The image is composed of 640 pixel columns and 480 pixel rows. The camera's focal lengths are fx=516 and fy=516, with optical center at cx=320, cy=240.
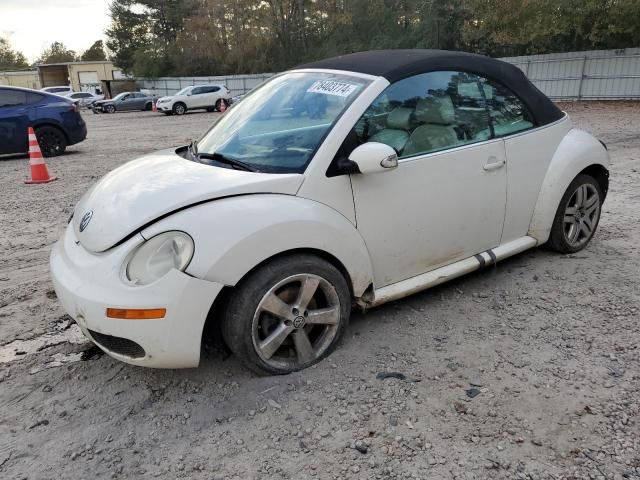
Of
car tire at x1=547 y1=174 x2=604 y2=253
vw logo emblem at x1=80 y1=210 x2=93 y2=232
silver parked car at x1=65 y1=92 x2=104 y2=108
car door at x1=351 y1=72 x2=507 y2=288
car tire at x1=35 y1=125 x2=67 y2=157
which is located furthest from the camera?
silver parked car at x1=65 y1=92 x2=104 y2=108

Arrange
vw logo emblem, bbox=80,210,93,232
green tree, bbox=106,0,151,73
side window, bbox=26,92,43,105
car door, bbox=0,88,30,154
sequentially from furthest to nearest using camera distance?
1. green tree, bbox=106,0,151,73
2. side window, bbox=26,92,43,105
3. car door, bbox=0,88,30,154
4. vw logo emblem, bbox=80,210,93,232

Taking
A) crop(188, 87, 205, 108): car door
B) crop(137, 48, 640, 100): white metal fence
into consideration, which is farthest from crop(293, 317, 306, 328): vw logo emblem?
crop(188, 87, 205, 108): car door

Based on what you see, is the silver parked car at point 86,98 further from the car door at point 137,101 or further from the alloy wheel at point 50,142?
the alloy wheel at point 50,142

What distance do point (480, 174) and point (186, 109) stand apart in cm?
2728

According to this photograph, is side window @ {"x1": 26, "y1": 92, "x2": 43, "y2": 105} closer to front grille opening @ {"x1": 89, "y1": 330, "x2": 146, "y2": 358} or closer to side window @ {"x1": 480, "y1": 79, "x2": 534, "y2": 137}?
front grille opening @ {"x1": 89, "y1": 330, "x2": 146, "y2": 358}

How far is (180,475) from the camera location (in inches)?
87.9

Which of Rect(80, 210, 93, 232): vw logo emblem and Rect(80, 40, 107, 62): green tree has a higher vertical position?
Rect(80, 40, 107, 62): green tree

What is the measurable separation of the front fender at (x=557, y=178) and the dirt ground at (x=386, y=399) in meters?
0.38

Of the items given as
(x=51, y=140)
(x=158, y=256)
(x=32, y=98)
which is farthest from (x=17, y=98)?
(x=158, y=256)

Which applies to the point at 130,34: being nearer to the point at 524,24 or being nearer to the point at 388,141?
the point at 524,24

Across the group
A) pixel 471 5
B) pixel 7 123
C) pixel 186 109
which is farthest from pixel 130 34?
pixel 7 123

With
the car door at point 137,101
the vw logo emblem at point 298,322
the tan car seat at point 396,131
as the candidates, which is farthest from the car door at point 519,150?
the car door at point 137,101

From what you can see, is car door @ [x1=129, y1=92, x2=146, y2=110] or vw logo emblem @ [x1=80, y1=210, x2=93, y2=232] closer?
vw logo emblem @ [x1=80, y1=210, x2=93, y2=232]

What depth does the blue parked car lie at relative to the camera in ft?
34.6
